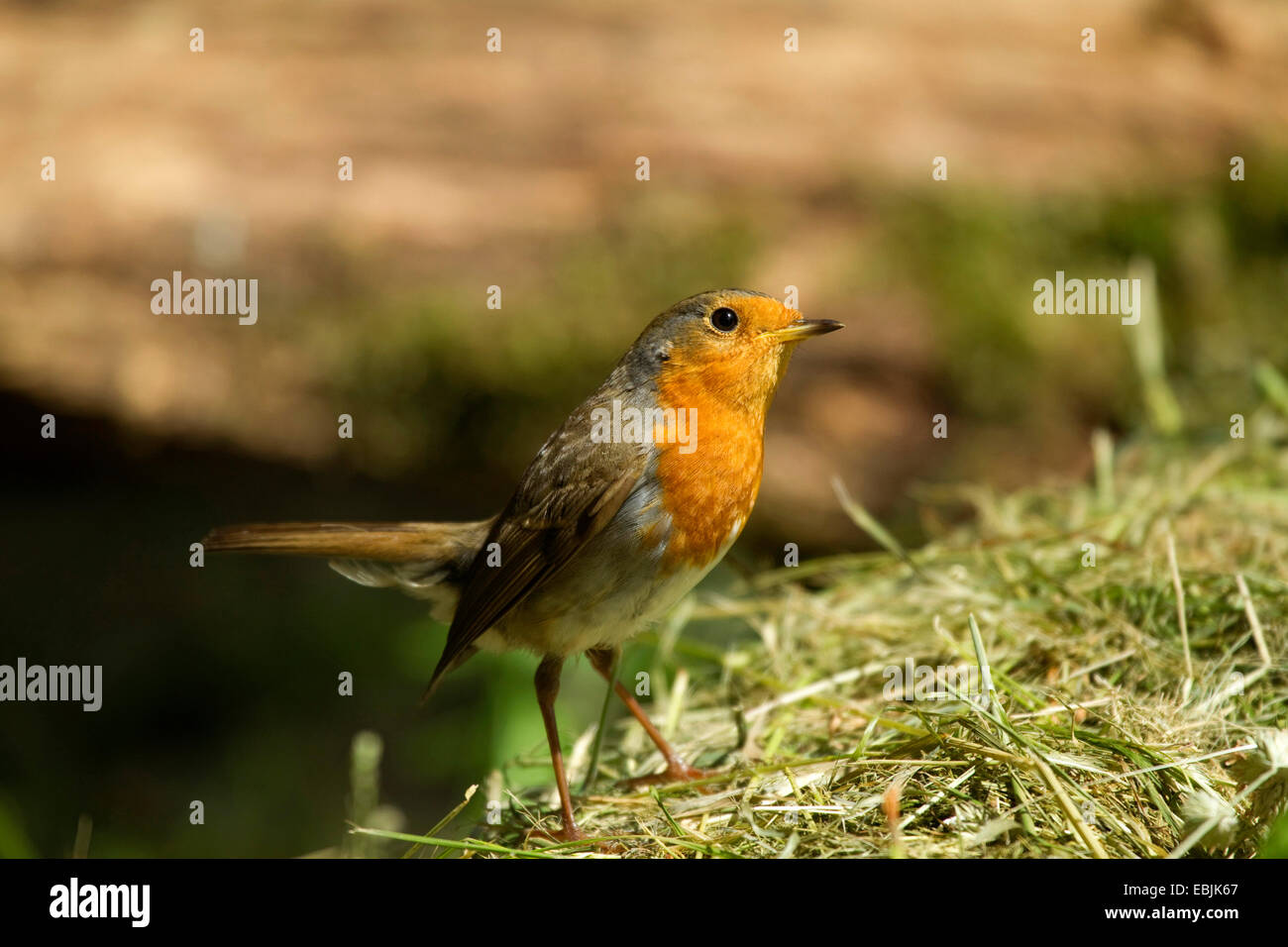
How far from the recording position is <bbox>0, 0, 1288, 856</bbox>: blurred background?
17.0ft

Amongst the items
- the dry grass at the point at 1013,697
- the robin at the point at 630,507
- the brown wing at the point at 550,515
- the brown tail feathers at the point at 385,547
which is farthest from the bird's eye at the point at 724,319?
the brown tail feathers at the point at 385,547

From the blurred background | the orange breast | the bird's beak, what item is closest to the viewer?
the orange breast

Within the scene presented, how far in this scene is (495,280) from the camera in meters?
5.27

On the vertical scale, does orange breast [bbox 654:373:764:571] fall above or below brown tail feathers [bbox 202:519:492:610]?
above

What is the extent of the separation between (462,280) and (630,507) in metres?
2.41

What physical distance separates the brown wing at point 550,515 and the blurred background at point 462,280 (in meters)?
1.30

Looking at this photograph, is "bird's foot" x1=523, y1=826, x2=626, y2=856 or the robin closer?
"bird's foot" x1=523, y1=826, x2=626, y2=856

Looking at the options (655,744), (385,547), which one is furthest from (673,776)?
(385,547)

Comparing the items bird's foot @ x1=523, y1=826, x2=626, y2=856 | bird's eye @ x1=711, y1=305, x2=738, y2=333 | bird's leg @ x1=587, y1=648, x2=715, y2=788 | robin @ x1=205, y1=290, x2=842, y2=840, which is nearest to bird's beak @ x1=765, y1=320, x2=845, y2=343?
robin @ x1=205, y1=290, x2=842, y2=840

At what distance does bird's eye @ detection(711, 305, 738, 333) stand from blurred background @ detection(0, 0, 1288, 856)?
53.8 inches

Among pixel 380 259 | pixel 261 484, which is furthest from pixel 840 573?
pixel 261 484

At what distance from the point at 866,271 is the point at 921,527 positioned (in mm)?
1302

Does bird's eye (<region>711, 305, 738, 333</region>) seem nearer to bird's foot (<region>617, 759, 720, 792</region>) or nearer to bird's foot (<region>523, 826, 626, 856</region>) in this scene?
bird's foot (<region>617, 759, 720, 792</region>)

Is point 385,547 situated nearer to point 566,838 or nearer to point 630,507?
point 630,507
